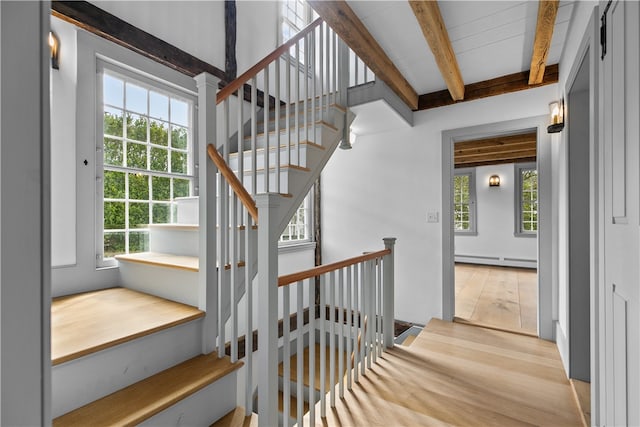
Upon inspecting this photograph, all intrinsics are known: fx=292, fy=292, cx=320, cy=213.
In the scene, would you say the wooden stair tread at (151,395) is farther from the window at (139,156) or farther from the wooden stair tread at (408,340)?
the wooden stair tread at (408,340)

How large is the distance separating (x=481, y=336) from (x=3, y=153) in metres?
3.28

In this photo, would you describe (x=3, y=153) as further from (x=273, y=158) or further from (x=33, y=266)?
(x=273, y=158)

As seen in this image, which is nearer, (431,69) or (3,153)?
(3,153)

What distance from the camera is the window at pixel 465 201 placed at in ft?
22.8

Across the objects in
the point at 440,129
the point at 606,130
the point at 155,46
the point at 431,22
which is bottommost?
the point at 606,130

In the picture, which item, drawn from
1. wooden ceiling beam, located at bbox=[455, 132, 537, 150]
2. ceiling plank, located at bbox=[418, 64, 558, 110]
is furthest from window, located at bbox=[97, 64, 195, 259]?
wooden ceiling beam, located at bbox=[455, 132, 537, 150]

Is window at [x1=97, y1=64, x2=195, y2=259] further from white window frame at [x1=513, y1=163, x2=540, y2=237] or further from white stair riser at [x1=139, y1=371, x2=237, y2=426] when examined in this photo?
white window frame at [x1=513, y1=163, x2=540, y2=237]

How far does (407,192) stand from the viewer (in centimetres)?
349

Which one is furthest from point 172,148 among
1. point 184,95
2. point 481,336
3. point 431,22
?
point 481,336

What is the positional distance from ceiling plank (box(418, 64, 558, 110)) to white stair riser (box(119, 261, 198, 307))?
2959 millimetres

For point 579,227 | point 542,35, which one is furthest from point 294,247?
point 542,35

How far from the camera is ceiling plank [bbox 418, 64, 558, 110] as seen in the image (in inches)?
104

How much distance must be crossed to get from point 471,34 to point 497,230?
550 cm

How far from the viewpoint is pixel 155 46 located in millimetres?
2344
